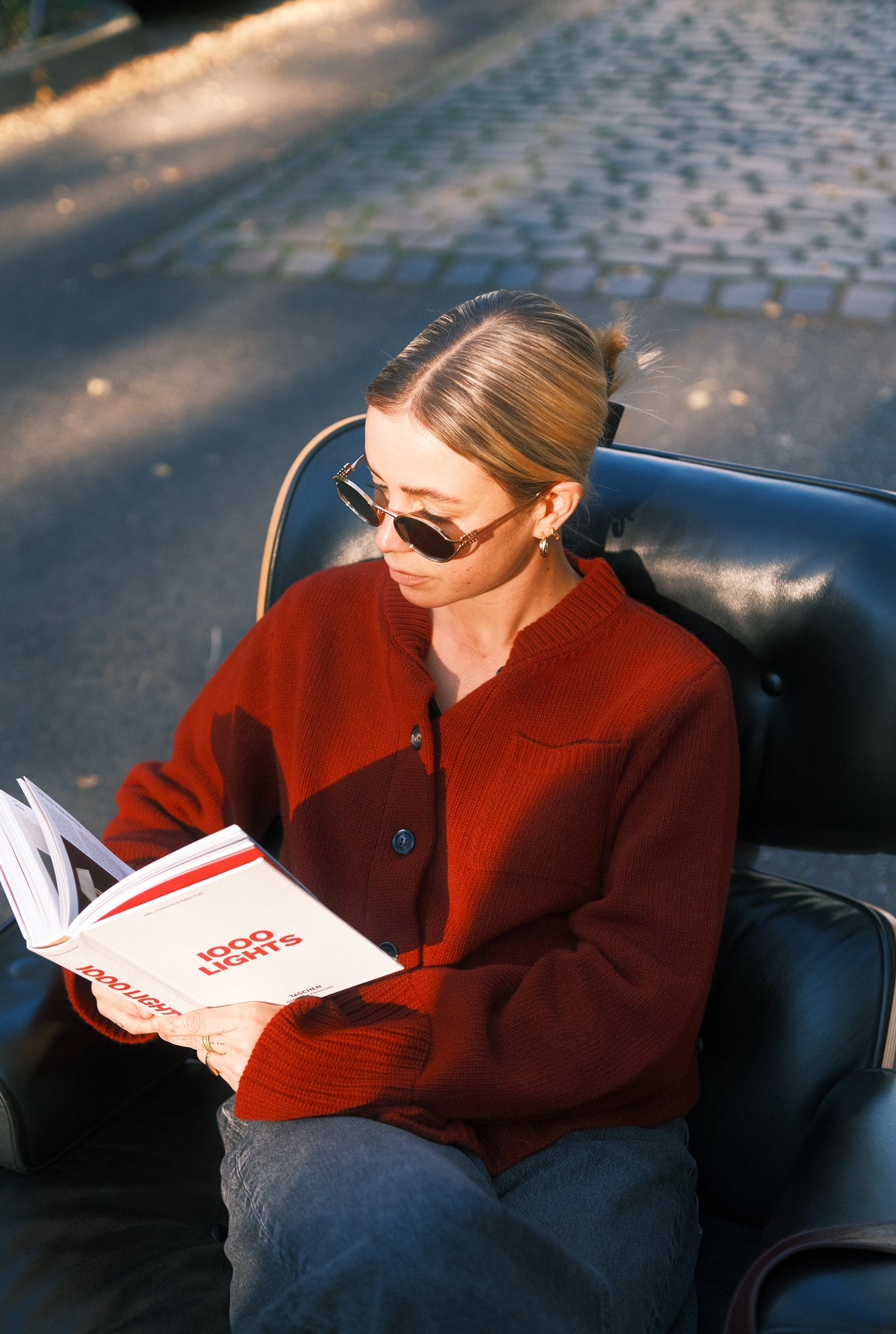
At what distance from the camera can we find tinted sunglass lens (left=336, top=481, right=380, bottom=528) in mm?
2125

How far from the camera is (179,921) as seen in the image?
5.09 ft

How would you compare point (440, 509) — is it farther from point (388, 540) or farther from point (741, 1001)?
point (741, 1001)

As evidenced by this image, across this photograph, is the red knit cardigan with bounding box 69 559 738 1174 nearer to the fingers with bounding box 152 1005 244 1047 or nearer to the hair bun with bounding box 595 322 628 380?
the fingers with bounding box 152 1005 244 1047

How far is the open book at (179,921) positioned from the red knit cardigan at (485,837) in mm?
135

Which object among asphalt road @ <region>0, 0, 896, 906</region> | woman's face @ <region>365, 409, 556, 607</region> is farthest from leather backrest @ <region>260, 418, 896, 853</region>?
asphalt road @ <region>0, 0, 896, 906</region>

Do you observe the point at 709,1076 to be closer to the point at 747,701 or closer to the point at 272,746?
the point at 747,701

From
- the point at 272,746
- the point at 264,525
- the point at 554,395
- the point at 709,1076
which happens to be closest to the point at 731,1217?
the point at 709,1076

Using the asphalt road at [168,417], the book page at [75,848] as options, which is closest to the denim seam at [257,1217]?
the book page at [75,848]

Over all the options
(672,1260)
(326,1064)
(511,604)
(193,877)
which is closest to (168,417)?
(511,604)

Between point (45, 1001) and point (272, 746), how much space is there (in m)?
0.59

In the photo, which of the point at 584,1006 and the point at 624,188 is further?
the point at 624,188

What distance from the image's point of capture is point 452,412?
1.90 meters

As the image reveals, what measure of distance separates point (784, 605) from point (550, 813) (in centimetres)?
53

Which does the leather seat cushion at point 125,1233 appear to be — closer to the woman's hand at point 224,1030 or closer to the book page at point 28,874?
the woman's hand at point 224,1030
